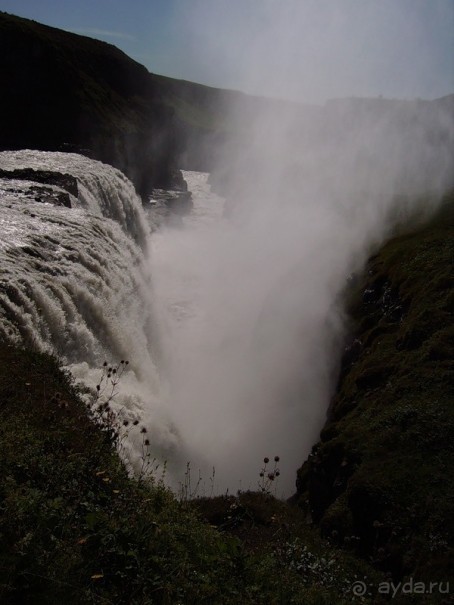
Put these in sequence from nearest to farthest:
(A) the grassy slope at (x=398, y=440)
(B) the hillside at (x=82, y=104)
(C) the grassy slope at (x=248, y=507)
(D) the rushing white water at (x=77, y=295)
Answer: (C) the grassy slope at (x=248, y=507) < (A) the grassy slope at (x=398, y=440) < (D) the rushing white water at (x=77, y=295) < (B) the hillside at (x=82, y=104)

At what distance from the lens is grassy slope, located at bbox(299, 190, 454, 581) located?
9695 millimetres

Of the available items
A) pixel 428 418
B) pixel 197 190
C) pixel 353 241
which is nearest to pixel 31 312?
pixel 428 418

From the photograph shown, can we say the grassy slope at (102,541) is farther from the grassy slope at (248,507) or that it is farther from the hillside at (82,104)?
the hillside at (82,104)

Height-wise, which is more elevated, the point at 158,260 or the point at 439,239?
the point at 439,239

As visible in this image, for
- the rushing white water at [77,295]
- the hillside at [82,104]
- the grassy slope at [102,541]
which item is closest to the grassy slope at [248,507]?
the grassy slope at [102,541]

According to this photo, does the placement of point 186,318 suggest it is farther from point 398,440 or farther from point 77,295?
point 398,440

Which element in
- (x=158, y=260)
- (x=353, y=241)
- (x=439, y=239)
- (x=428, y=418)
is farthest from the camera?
(x=158, y=260)

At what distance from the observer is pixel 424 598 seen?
797cm

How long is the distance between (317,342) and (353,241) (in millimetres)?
10997

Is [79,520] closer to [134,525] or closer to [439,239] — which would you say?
[134,525]

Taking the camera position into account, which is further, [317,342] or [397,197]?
[397,197]

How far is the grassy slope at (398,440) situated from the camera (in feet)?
31.8

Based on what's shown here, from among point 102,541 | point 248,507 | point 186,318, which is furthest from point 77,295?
point 186,318

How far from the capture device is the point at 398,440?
1210 cm
